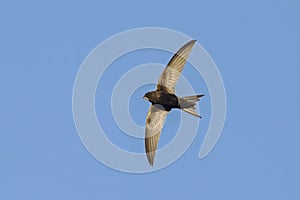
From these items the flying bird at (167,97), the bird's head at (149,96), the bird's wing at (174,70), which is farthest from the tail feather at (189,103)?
the bird's head at (149,96)

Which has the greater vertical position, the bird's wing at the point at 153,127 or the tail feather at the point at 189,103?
the tail feather at the point at 189,103

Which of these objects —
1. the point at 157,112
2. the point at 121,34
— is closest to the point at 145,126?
the point at 157,112

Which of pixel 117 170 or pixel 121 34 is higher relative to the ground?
pixel 121 34

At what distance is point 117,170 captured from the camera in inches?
429

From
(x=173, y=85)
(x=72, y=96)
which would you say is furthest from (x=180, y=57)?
(x=72, y=96)

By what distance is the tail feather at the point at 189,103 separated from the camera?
10.8m

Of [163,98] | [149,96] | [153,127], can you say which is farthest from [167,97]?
[153,127]

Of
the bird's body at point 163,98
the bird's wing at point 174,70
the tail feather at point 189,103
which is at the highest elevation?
the bird's wing at point 174,70

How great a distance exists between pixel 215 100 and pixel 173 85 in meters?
0.43

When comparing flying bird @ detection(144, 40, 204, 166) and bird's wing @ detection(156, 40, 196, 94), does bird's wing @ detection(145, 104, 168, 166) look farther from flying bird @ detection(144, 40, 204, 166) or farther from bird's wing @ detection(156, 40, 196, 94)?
bird's wing @ detection(156, 40, 196, 94)

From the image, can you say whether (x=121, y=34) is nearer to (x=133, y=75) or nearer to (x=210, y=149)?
(x=133, y=75)

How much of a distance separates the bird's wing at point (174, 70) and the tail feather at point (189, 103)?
0.41 feet

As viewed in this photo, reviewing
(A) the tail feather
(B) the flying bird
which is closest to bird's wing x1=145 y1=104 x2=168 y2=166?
(B) the flying bird

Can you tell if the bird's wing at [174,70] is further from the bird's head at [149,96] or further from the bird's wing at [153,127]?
the bird's wing at [153,127]
